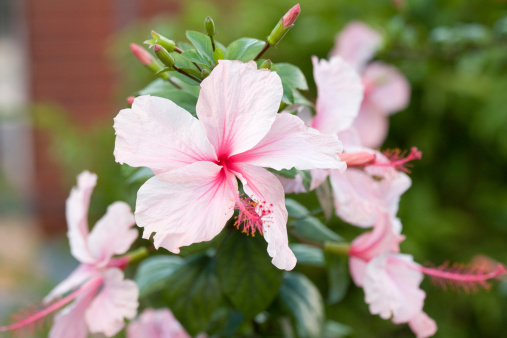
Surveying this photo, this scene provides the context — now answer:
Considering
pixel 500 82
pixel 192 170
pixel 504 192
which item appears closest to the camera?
pixel 192 170

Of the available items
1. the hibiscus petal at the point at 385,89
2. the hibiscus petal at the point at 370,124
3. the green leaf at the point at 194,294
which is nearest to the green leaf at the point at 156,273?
the green leaf at the point at 194,294

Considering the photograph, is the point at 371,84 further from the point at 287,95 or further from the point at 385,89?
the point at 287,95

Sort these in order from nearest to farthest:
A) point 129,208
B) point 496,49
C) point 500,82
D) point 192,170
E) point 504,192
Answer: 1. point 192,170
2. point 129,208
3. point 496,49
4. point 500,82
5. point 504,192

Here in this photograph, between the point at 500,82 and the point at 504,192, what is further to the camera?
the point at 504,192

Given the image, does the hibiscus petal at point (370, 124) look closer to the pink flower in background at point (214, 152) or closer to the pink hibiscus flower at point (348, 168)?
the pink hibiscus flower at point (348, 168)

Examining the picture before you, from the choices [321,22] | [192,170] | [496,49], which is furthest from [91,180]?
[321,22]

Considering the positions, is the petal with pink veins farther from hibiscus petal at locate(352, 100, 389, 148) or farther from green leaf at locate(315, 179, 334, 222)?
hibiscus petal at locate(352, 100, 389, 148)

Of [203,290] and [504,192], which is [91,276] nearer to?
[203,290]

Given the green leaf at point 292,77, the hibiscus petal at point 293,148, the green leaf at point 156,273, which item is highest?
the green leaf at point 292,77
